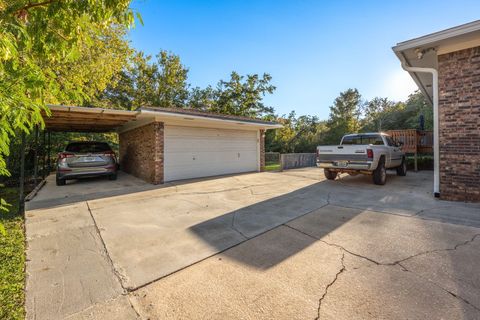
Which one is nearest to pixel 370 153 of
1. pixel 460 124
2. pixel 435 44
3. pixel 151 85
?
pixel 460 124

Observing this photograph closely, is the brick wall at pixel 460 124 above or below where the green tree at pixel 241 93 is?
below

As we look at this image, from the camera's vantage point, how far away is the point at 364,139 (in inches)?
311

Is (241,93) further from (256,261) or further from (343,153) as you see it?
(256,261)

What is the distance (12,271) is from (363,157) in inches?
299

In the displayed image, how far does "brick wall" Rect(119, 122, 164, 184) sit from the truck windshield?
23.4 ft

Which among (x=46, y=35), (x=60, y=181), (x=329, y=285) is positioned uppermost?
(x=46, y=35)

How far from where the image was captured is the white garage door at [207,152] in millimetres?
8438

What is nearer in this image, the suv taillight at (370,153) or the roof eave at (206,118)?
the suv taillight at (370,153)

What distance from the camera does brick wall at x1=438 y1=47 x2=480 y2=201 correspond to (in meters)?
4.61

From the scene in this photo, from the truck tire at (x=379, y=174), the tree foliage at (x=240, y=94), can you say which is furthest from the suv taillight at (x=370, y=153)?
the tree foliage at (x=240, y=94)

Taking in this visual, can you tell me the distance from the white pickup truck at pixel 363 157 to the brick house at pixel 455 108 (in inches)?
61.4

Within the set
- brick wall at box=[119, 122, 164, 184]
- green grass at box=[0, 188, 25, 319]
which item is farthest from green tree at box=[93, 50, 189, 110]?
green grass at box=[0, 188, 25, 319]

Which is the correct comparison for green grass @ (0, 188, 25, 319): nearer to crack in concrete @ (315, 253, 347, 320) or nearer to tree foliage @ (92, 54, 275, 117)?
crack in concrete @ (315, 253, 347, 320)

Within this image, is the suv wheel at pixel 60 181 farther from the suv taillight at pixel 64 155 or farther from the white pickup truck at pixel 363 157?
the white pickup truck at pixel 363 157
